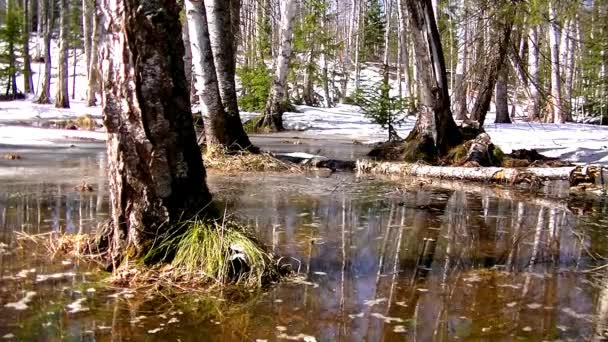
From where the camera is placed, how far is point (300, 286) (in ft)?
12.3

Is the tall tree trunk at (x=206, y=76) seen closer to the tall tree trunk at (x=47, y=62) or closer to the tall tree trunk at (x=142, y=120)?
the tall tree trunk at (x=142, y=120)

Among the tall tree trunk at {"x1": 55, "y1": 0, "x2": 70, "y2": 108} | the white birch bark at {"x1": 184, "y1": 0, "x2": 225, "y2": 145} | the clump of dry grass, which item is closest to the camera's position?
the white birch bark at {"x1": 184, "y1": 0, "x2": 225, "y2": 145}

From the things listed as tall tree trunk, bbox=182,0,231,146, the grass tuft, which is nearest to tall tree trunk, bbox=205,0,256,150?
tall tree trunk, bbox=182,0,231,146

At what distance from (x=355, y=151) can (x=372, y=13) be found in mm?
35468

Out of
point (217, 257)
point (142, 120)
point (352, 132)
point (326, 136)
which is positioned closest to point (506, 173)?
point (217, 257)

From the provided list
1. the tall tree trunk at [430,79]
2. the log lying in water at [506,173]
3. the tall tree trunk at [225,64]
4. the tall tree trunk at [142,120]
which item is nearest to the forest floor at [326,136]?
the tall tree trunk at [430,79]

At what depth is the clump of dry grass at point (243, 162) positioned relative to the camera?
929 centimetres

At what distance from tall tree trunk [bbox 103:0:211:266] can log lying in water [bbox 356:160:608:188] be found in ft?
18.7

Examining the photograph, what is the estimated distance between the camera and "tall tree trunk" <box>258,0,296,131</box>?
53.2 ft

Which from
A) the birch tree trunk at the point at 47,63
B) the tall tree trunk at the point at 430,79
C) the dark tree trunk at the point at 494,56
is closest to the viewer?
the tall tree trunk at the point at 430,79

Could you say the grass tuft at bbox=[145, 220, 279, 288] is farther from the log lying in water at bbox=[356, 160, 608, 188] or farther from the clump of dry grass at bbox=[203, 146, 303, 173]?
the log lying in water at bbox=[356, 160, 608, 188]

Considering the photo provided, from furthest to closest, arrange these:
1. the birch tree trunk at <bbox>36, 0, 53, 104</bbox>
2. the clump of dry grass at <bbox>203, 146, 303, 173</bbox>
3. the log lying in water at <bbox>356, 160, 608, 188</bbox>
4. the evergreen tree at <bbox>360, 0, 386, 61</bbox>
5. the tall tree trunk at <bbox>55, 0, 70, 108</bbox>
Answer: the evergreen tree at <bbox>360, 0, 386, 61</bbox> < the birch tree trunk at <bbox>36, 0, 53, 104</bbox> < the tall tree trunk at <bbox>55, 0, 70, 108</bbox> < the clump of dry grass at <bbox>203, 146, 303, 173</bbox> < the log lying in water at <bbox>356, 160, 608, 188</bbox>

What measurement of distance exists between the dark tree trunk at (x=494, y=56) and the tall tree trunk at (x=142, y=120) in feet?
26.9

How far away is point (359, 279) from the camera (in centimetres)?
390
